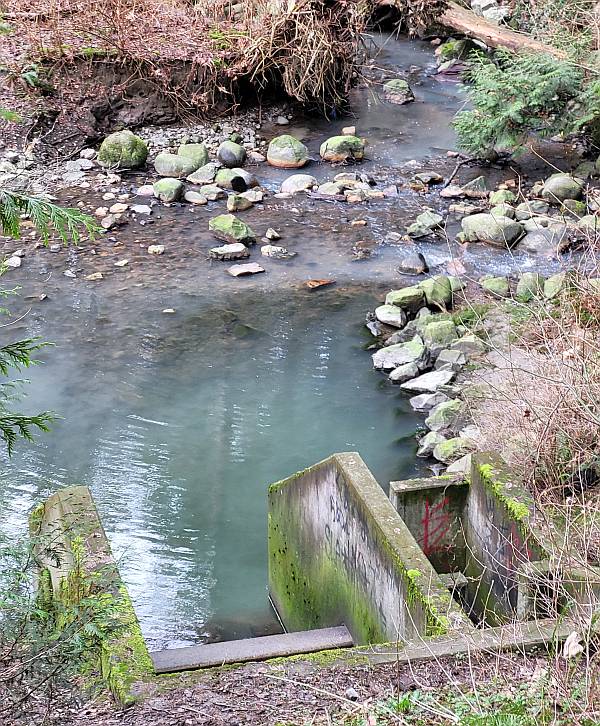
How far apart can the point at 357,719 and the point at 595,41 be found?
12045 millimetres

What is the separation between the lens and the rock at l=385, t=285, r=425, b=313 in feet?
35.4

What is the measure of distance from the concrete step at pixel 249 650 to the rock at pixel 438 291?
5.81m

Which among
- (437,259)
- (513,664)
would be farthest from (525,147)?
(513,664)

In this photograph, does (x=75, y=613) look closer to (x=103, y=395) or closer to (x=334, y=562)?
(x=334, y=562)

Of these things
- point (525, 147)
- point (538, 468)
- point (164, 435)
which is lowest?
point (164, 435)

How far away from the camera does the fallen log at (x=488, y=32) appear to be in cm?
1411

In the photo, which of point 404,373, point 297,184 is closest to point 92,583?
point 404,373

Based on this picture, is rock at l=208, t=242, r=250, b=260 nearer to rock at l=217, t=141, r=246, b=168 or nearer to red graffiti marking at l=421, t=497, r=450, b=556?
rock at l=217, t=141, r=246, b=168

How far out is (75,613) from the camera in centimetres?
389

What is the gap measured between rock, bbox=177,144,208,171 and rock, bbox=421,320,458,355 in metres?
5.99

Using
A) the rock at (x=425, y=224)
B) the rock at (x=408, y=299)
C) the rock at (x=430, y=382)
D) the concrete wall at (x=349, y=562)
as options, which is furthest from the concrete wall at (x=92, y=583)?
the rock at (x=425, y=224)

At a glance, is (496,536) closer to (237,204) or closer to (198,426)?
(198,426)

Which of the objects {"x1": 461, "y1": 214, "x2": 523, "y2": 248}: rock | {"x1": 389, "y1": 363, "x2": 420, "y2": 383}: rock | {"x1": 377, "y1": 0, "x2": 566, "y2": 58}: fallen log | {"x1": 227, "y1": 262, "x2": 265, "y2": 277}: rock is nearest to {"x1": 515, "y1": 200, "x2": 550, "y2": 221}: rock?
{"x1": 461, "y1": 214, "x2": 523, "y2": 248}: rock

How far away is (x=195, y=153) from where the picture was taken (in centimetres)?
1472
